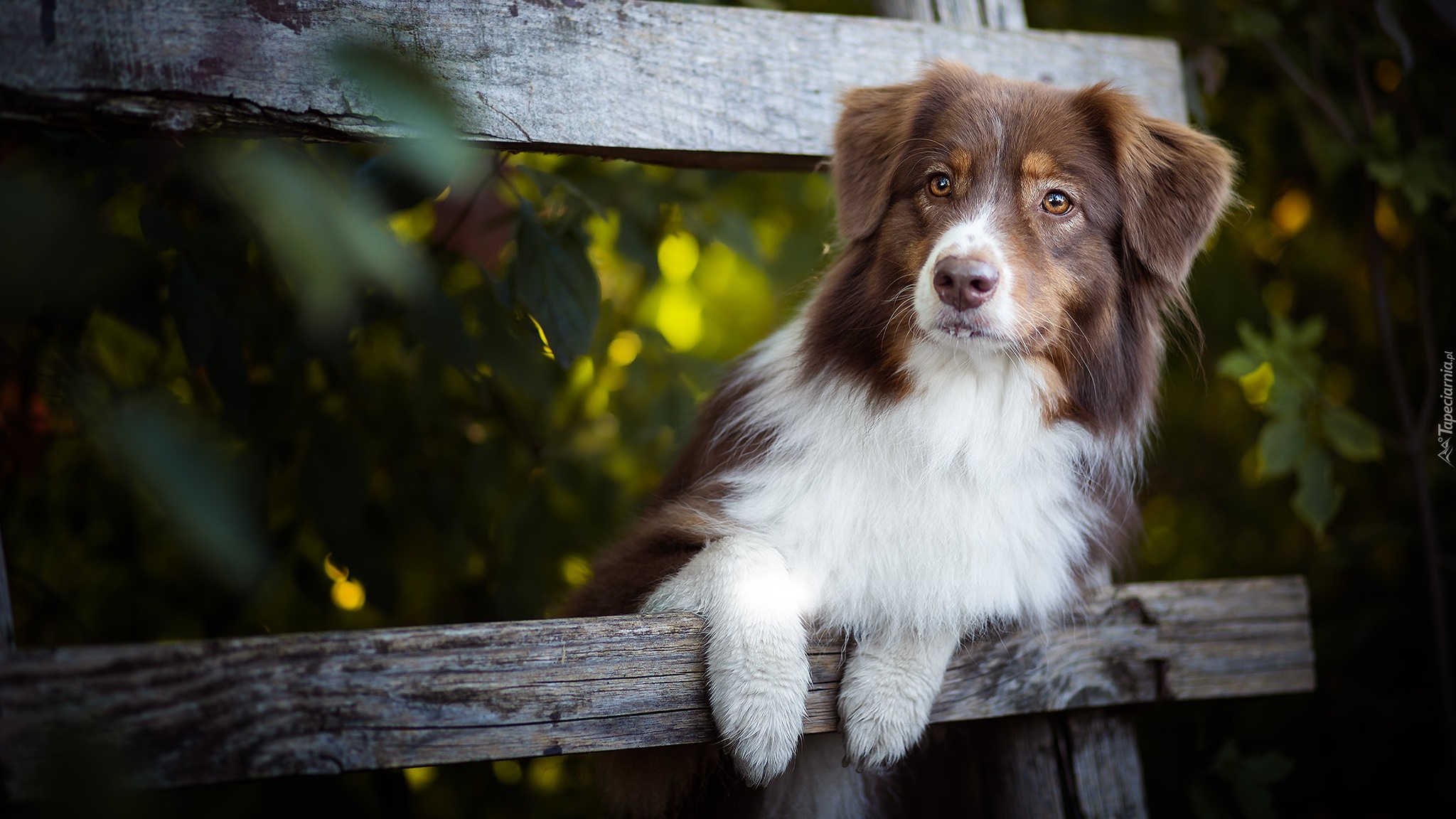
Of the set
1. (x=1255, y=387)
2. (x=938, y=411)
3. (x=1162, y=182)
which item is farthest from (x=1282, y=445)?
(x=1255, y=387)

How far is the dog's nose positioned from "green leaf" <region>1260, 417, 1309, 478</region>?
4.03 feet

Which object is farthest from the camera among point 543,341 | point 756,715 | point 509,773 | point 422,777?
point 422,777

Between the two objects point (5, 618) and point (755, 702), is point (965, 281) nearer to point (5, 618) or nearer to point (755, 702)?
point (755, 702)

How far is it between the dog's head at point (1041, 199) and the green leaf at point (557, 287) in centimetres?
57

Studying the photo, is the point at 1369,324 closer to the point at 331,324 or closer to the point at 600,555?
the point at 600,555

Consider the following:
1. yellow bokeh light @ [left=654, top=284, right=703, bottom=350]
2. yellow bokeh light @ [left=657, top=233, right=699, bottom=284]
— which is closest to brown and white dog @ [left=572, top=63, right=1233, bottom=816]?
yellow bokeh light @ [left=657, top=233, right=699, bottom=284]

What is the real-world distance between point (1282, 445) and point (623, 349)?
6.91ft

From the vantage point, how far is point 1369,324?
12.9ft

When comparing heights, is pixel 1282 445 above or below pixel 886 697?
above

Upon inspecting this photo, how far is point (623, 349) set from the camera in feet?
11.3

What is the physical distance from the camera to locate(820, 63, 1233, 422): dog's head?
204 centimetres

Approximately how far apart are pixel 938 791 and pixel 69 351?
2120 mm

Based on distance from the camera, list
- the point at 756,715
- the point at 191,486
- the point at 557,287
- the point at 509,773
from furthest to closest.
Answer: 1. the point at 509,773
2. the point at 557,287
3. the point at 756,715
4. the point at 191,486

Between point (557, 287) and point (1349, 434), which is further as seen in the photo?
point (1349, 434)
